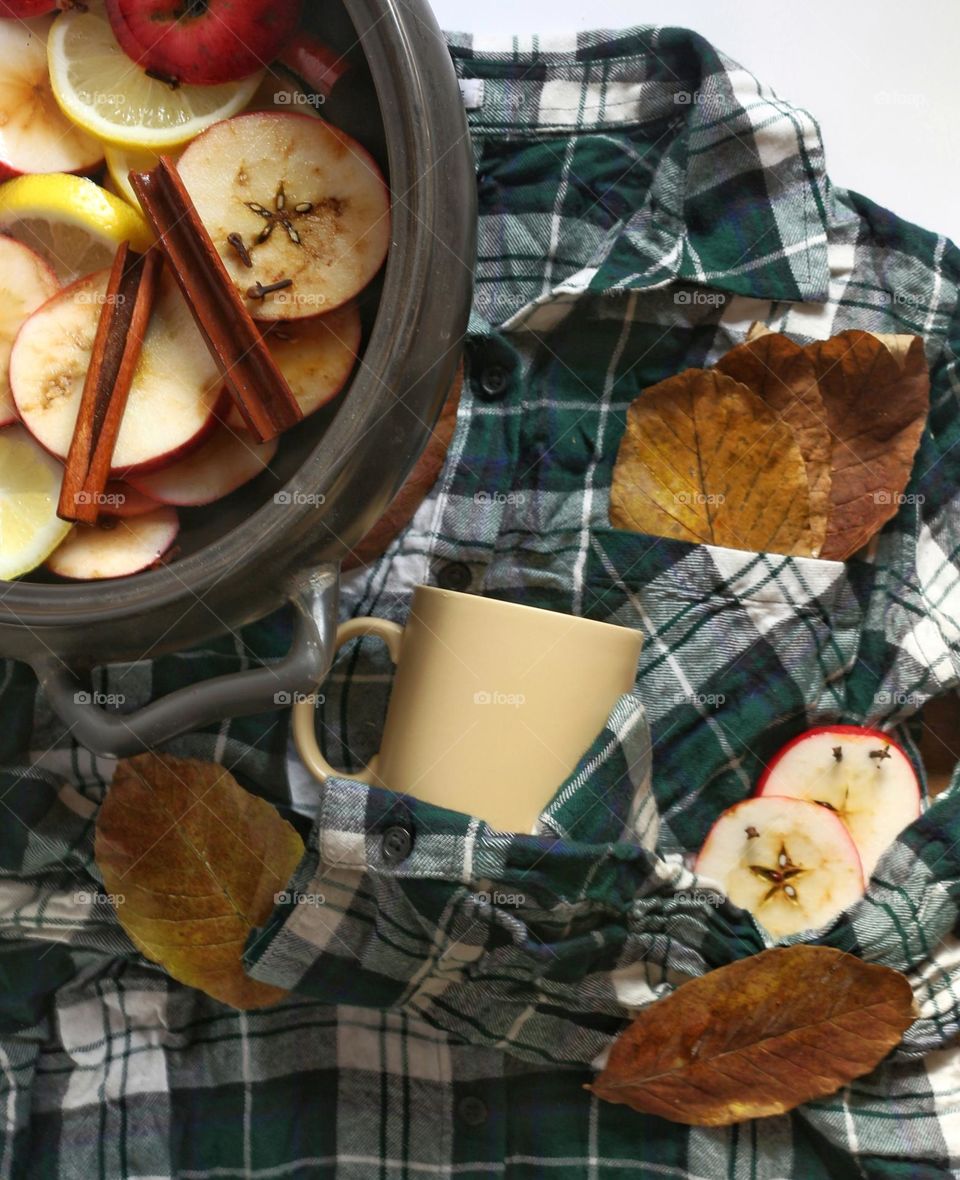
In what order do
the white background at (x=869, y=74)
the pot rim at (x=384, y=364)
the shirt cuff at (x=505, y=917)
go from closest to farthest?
the pot rim at (x=384, y=364) → the shirt cuff at (x=505, y=917) → the white background at (x=869, y=74)

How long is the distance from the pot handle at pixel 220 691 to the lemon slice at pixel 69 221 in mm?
194

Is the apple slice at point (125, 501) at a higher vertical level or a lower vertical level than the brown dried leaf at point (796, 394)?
lower

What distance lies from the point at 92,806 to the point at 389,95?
17.1 inches

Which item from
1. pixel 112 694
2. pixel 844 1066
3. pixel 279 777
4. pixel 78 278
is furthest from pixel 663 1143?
pixel 78 278

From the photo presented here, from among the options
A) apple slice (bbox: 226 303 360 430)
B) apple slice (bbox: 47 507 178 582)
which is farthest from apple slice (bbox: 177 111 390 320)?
apple slice (bbox: 47 507 178 582)

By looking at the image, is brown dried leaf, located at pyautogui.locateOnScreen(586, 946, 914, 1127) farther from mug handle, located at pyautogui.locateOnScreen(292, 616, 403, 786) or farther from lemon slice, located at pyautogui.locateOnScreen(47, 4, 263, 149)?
lemon slice, located at pyautogui.locateOnScreen(47, 4, 263, 149)

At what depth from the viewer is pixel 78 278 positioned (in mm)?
555

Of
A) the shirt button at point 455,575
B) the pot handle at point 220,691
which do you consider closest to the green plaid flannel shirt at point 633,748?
the shirt button at point 455,575

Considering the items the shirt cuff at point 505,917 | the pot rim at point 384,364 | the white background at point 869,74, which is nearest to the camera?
the pot rim at point 384,364

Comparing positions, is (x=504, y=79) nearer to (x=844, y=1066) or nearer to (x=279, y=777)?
(x=279, y=777)

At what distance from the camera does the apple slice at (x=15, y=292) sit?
1.78 feet

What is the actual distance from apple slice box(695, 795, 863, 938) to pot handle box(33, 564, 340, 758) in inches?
10.9

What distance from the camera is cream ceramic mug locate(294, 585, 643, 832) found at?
22.0 inches

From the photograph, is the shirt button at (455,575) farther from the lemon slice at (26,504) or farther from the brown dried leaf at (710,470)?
the lemon slice at (26,504)
